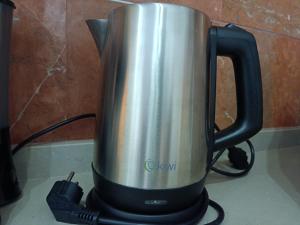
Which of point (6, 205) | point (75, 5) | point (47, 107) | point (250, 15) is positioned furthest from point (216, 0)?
point (6, 205)

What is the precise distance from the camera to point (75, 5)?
0.46m

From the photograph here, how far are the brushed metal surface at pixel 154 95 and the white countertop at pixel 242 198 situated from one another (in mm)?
113

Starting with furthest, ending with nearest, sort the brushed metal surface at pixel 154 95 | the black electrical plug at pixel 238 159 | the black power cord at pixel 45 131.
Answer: the black electrical plug at pixel 238 159 < the black power cord at pixel 45 131 < the brushed metal surface at pixel 154 95

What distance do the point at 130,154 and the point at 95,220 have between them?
3.6 inches

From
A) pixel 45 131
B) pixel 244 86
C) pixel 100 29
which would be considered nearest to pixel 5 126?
pixel 45 131

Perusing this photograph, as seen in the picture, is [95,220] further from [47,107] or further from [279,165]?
[279,165]

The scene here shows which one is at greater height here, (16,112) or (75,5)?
(75,5)

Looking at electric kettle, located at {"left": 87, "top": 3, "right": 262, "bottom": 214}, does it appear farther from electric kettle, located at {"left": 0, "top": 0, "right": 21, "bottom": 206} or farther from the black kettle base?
electric kettle, located at {"left": 0, "top": 0, "right": 21, "bottom": 206}

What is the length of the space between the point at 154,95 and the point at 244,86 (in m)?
0.14

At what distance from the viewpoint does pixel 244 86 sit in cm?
38

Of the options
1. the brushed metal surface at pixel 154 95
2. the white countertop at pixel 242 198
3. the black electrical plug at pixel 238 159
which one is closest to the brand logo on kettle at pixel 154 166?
the brushed metal surface at pixel 154 95

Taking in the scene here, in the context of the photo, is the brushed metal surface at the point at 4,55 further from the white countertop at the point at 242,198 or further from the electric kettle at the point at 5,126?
the white countertop at the point at 242,198

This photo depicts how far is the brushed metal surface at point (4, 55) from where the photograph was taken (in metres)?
0.34

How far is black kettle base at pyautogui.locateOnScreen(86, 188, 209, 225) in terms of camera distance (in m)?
0.32
